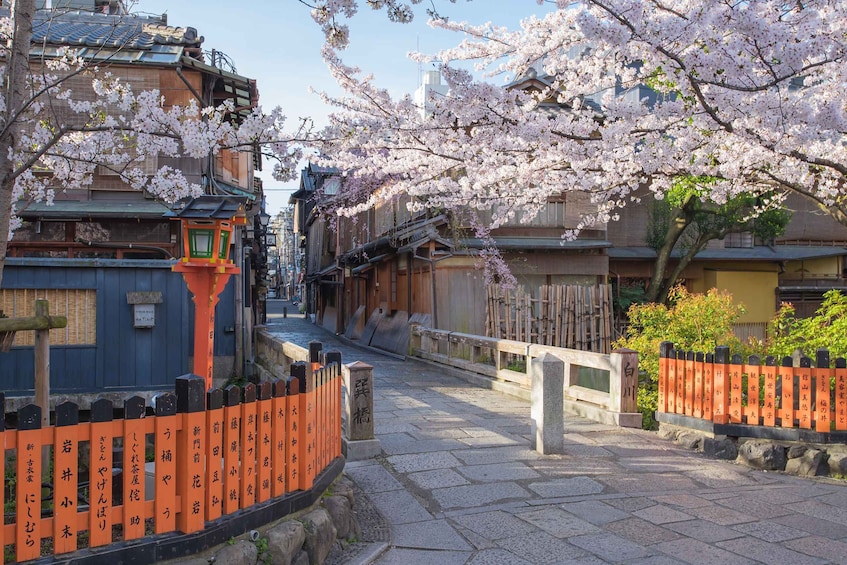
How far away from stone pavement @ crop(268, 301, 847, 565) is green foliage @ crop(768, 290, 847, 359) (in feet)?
9.31

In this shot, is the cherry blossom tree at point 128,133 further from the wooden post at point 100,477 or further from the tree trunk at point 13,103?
the wooden post at point 100,477

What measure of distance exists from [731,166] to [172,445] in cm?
890

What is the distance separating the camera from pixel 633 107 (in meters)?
8.00

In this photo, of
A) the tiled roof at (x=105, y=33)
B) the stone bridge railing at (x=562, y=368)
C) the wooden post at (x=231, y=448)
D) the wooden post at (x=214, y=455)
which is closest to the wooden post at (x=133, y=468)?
the wooden post at (x=214, y=455)

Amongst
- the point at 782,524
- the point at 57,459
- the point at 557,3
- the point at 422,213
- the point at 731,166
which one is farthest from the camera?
the point at 422,213

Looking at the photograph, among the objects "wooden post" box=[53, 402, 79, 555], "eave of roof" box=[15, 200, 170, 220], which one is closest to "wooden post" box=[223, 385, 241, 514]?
"wooden post" box=[53, 402, 79, 555]

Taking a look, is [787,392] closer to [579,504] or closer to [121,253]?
[579,504]

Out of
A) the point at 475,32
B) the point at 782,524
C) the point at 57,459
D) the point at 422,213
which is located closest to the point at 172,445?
the point at 57,459

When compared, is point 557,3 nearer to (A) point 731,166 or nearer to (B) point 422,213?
(A) point 731,166

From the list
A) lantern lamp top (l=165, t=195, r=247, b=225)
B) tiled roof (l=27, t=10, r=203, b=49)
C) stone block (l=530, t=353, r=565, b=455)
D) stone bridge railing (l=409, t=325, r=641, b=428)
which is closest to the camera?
stone block (l=530, t=353, r=565, b=455)

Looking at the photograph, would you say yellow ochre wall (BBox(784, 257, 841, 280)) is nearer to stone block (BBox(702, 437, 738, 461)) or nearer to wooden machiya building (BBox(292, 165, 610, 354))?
wooden machiya building (BBox(292, 165, 610, 354))

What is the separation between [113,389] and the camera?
11.5 m

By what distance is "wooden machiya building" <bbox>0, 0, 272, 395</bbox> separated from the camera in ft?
36.8

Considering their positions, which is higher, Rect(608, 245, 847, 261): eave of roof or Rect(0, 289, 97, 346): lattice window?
Rect(608, 245, 847, 261): eave of roof
